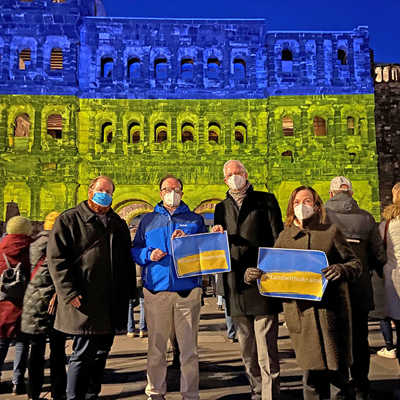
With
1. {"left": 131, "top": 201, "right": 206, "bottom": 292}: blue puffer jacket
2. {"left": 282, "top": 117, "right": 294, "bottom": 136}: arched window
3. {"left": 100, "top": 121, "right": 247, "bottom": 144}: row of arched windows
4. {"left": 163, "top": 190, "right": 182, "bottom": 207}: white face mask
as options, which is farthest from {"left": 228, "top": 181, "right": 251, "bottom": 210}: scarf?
{"left": 282, "top": 117, "right": 294, "bottom": 136}: arched window

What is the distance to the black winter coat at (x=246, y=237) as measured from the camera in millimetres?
4031

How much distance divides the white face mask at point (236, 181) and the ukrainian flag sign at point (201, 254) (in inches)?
20.7

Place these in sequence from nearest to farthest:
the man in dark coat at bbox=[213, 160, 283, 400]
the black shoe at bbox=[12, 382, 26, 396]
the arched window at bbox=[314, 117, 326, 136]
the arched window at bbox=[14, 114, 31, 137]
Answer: the man in dark coat at bbox=[213, 160, 283, 400] → the black shoe at bbox=[12, 382, 26, 396] → the arched window at bbox=[314, 117, 326, 136] → the arched window at bbox=[14, 114, 31, 137]

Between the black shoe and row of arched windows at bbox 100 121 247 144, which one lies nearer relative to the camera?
the black shoe

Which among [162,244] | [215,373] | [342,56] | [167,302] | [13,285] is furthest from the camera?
[342,56]

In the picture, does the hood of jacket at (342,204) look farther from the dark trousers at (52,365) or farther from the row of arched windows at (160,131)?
the row of arched windows at (160,131)

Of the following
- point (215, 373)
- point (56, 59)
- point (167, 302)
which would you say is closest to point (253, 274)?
point (167, 302)

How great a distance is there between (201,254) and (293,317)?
3.40 feet

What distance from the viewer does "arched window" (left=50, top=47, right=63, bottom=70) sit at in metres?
20.3

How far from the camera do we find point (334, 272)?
3.32 metres

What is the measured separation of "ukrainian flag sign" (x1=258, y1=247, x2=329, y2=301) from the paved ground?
4.77ft

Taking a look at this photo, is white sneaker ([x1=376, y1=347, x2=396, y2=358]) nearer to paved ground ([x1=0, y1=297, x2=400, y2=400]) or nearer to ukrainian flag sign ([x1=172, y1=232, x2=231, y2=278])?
paved ground ([x1=0, y1=297, x2=400, y2=400])

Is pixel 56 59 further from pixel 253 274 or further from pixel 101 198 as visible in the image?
pixel 253 274

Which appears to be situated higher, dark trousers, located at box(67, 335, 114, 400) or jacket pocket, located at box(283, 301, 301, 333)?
jacket pocket, located at box(283, 301, 301, 333)
